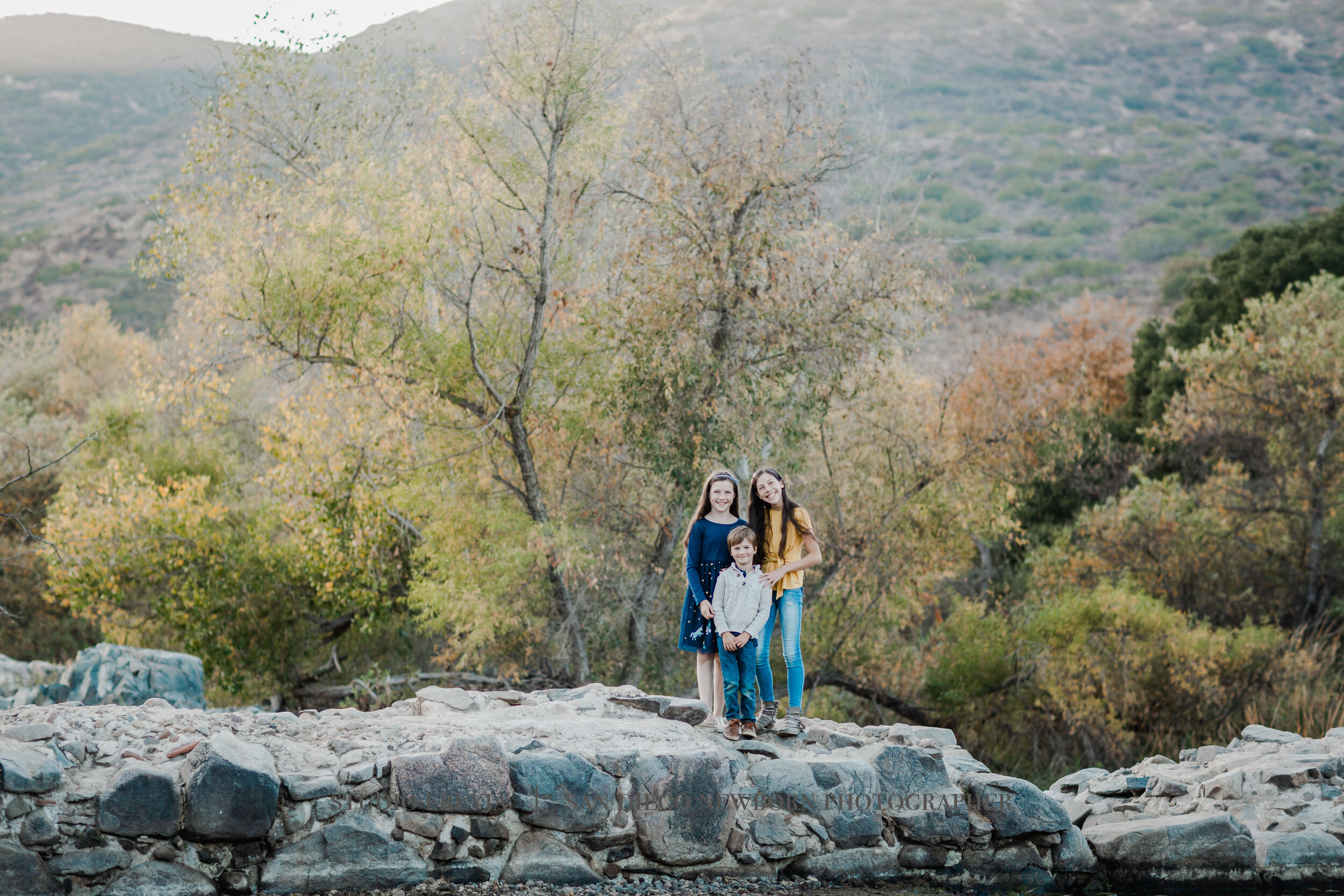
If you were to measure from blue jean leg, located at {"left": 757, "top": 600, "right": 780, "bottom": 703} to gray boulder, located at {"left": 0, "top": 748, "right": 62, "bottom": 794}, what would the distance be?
149 inches

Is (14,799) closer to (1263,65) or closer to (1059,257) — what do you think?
(1059,257)

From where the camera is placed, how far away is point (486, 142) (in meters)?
11.0

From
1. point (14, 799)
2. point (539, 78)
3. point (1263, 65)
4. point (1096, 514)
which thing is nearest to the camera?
point (14, 799)

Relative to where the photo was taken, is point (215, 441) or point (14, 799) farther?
point (215, 441)

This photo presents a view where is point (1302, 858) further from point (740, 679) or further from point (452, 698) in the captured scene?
point (452, 698)

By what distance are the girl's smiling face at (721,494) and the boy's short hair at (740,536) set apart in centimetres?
23

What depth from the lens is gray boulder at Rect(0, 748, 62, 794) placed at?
16.2ft

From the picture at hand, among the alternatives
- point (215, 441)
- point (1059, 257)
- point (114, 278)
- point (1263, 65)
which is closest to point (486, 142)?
point (215, 441)

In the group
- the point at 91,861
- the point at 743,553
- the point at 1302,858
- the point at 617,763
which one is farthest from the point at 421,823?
the point at 1302,858

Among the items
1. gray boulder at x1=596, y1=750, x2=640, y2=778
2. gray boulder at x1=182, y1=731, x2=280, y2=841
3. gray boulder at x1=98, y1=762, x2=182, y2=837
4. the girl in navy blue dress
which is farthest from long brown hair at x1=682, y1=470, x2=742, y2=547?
gray boulder at x1=98, y1=762, x2=182, y2=837

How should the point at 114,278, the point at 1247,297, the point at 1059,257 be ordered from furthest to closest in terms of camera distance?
the point at 1059,257 < the point at 114,278 < the point at 1247,297

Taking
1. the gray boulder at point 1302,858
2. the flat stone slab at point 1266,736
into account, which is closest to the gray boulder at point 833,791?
the gray boulder at point 1302,858

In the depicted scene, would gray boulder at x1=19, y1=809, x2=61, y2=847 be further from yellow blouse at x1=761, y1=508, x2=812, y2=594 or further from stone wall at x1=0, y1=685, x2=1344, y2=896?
yellow blouse at x1=761, y1=508, x2=812, y2=594

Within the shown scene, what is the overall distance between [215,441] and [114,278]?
35.3 metres
